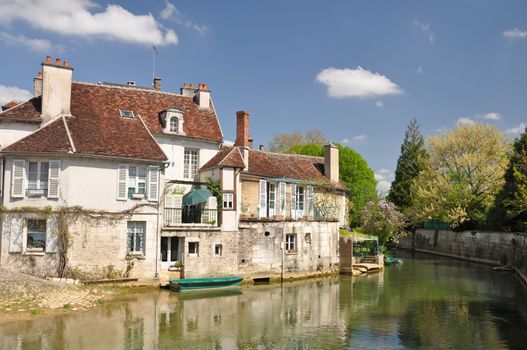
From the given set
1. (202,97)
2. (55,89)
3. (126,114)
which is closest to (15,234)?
(55,89)

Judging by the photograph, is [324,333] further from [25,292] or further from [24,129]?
[24,129]

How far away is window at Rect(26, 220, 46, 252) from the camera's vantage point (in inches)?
1023

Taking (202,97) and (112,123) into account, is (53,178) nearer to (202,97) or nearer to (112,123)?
(112,123)

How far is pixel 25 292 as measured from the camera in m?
22.0

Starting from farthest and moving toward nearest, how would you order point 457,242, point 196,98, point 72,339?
point 457,242 < point 196,98 < point 72,339

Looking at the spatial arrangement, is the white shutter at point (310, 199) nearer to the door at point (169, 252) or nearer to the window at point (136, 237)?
the door at point (169, 252)

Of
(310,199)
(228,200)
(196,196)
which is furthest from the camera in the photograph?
(310,199)

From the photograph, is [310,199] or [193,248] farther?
[310,199]

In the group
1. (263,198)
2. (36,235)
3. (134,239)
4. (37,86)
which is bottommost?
(134,239)

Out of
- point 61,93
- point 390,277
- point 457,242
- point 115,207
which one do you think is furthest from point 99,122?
point 457,242

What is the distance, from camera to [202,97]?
A: 114 feet

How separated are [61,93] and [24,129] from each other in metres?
2.90

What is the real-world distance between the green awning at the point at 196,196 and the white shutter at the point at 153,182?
2268mm

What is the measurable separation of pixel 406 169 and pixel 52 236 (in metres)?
57.3
